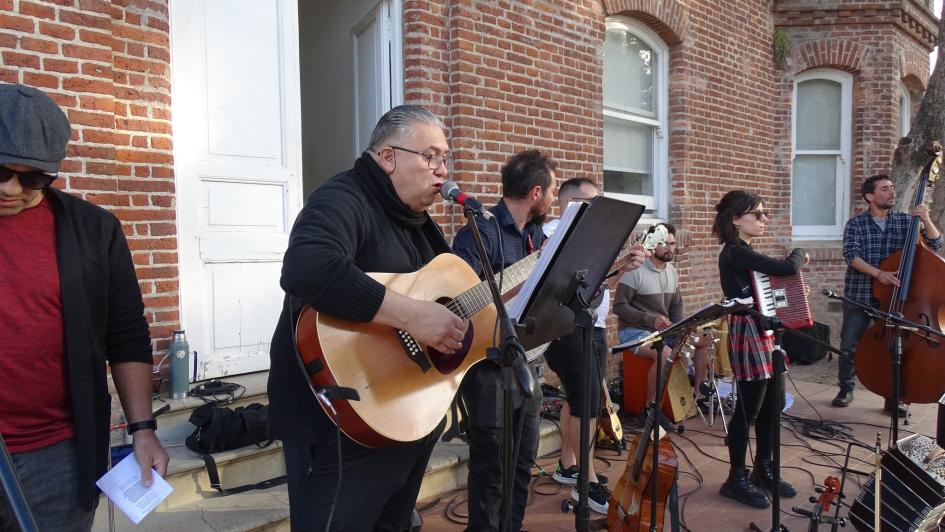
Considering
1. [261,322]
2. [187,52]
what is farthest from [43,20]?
[261,322]

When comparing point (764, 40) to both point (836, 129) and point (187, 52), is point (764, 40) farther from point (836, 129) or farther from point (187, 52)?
point (187, 52)

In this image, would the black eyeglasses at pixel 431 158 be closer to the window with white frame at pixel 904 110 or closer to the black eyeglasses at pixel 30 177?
the black eyeglasses at pixel 30 177

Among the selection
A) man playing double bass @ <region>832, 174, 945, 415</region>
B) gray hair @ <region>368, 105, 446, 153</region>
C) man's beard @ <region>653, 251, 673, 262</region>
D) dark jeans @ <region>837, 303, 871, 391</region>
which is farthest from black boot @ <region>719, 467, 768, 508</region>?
gray hair @ <region>368, 105, 446, 153</region>

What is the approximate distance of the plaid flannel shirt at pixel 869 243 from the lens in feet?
19.4

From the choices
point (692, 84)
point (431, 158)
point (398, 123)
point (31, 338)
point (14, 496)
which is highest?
point (692, 84)

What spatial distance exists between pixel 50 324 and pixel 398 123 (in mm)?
1191

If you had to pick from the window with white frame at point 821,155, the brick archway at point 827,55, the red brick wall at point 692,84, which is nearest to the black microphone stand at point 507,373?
the red brick wall at point 692,84

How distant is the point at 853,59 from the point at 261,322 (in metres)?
8.86

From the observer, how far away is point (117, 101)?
11.6ft

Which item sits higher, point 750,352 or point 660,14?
point 660,14

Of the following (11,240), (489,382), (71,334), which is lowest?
(489,382)

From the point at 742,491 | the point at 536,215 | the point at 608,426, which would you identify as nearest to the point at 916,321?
the point at 742,491

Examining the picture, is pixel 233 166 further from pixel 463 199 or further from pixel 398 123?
pixel 463 199

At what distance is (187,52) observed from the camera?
3.88 metres
